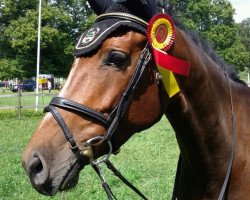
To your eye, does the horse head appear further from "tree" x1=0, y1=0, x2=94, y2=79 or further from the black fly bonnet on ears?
"tree" x1=0, y1=0, x2=94, y2=79

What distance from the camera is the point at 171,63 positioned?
7.66 feet

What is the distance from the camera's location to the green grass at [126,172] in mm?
6297

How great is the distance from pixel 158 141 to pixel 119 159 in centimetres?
285

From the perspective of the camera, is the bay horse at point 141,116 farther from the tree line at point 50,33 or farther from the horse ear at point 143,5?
the tree line at point 50,33

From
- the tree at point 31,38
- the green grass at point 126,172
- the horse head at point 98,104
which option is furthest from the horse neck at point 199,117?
the tree at point 31,38

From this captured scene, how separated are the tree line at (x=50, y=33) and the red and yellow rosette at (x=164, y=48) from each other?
122 feet

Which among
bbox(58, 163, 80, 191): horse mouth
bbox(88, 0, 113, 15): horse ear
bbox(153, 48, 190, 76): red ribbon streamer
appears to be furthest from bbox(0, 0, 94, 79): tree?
bbox(58, 163, 80, 191): horse mouth

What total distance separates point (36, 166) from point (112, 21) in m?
0.89

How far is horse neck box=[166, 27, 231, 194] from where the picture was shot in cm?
246

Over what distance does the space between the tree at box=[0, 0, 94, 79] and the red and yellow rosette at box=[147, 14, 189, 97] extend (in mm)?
40546

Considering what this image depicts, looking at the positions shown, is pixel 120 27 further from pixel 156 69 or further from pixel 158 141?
pixel 158 141

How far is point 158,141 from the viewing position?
11648 mm

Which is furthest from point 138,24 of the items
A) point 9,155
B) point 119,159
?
point 9,155

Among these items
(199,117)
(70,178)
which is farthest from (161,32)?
(70,178)
